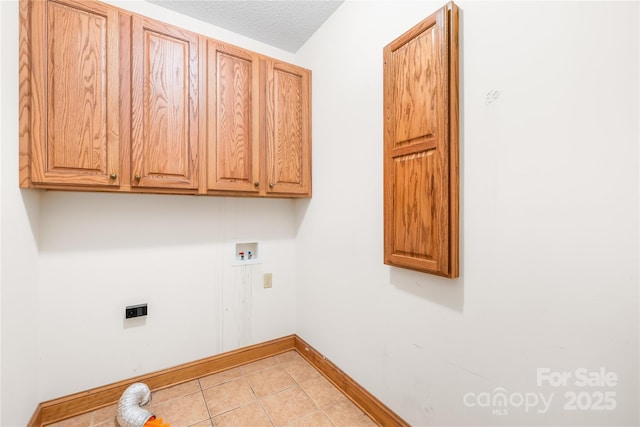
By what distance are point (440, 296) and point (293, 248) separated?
4.45 feet

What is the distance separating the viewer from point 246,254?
214cm

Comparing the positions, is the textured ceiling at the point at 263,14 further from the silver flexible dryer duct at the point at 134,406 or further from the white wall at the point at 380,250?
the silver flexible dryer duct at the point at 134,406

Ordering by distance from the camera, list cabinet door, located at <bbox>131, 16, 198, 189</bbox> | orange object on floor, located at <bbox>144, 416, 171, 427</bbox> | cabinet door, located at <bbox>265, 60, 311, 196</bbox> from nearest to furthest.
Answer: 1. orange object on floor, located at <bbox>144, 416, 171, 427</bbox>
2. cabinet door, located at <bbox>131, 16, 198, 189</bbox>
3. cabinet door, located at <bbox>265, 60, 311, 196</bbox>

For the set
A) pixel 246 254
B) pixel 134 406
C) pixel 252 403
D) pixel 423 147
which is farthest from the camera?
pixel 246 254

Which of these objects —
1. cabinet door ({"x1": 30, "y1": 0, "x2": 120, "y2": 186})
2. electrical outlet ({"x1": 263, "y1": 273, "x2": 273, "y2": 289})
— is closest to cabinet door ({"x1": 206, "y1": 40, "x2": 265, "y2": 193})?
cabinet door ({"x1": 30, "y1": 0, "x2": 120, "y2": 186})

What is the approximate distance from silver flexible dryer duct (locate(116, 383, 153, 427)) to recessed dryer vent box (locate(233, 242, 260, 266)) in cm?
89

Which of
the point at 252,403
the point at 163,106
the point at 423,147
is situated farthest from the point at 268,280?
the point at 423,147

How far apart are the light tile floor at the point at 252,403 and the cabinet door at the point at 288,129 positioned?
1.29 m

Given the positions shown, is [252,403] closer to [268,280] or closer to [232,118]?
[268,280]

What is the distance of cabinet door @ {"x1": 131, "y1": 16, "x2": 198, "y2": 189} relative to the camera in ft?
4.90

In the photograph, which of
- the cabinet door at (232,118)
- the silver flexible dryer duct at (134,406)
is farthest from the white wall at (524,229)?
the silver flexible dryer duct at (134,406)

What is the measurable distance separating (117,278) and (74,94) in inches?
40.9

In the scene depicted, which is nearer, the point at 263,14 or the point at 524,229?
the point at 524,229

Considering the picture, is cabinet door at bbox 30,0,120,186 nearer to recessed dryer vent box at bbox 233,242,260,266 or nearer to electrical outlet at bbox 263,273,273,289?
recessed dryer vent box at bbox 233,242,260,266
